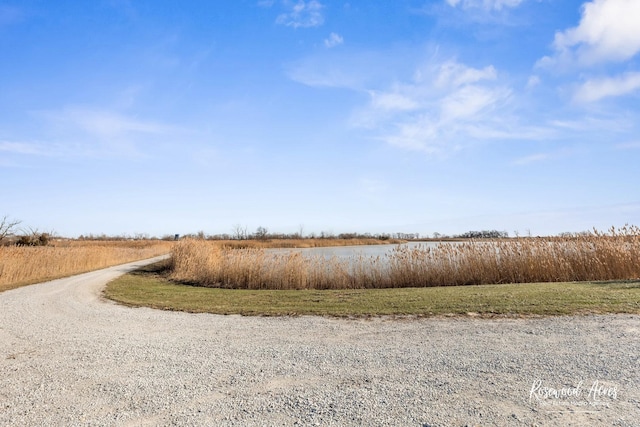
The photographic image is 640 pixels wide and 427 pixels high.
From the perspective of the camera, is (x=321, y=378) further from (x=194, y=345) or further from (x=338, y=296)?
(x=338, y=296)

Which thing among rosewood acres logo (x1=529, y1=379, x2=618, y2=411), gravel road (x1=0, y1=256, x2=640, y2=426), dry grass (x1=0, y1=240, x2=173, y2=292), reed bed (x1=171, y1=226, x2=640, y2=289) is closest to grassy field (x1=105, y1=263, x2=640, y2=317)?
gravel road (x1=0, y1=256, x2=640, y2=426)

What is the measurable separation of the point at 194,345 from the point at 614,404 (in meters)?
5.48

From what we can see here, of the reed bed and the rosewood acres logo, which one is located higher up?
the reed bed

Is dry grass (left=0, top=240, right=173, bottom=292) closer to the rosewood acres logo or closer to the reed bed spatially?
the reed bed

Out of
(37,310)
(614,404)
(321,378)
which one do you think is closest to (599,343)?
(614,404)

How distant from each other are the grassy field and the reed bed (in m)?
2.16

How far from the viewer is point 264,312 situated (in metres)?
9.30

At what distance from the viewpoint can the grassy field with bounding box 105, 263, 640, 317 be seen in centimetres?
849

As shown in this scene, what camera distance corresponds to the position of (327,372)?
502 centimetres

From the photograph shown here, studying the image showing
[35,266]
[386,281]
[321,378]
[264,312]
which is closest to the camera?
[321,378]

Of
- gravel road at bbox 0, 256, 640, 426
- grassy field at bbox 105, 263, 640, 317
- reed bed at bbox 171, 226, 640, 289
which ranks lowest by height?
gravel road at bbox 0, 256, 640, 426

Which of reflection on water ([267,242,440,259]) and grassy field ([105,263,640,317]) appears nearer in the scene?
grassy field ([105,263,640,317])

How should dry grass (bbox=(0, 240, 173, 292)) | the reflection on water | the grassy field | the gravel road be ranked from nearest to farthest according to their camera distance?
1. the gravel road
2. the grassy field
3. dry grass (bbox=(0, 240, 173, 292))
4. the reflection on water

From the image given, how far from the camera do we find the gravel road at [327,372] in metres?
3.89
